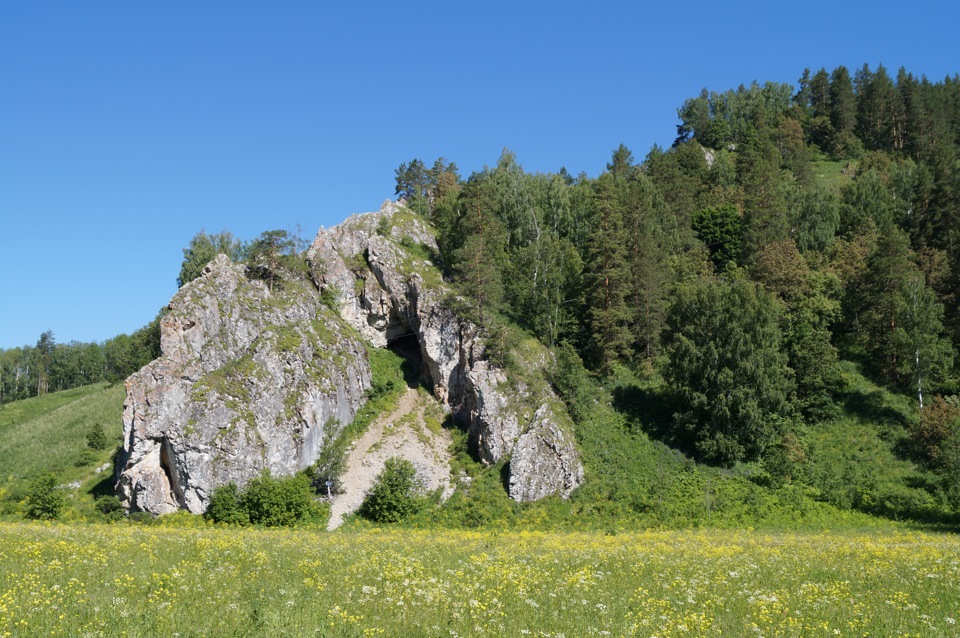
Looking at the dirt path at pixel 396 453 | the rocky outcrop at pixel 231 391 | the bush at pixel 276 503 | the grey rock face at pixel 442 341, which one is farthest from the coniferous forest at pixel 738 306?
the bush at pixel 276 503

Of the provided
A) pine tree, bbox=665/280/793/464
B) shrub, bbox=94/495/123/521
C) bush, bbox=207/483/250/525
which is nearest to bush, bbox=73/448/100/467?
shrub, bbox=94/495/123/521

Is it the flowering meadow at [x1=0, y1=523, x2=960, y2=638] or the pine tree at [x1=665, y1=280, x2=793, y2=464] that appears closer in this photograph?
the flowering meadow at [x1=0, y1=523, x2=960, y2=638]

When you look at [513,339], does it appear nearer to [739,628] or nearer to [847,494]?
[847,494]

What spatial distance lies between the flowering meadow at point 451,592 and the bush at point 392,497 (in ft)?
75.3

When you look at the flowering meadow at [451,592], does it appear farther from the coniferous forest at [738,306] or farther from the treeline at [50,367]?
the treeline at [50,367]

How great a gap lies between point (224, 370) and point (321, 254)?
69.6 ft

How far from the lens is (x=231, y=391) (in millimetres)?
47688

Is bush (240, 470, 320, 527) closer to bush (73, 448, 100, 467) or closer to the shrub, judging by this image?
the shrub

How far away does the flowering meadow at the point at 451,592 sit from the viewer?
431 inches

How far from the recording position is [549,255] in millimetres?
66062

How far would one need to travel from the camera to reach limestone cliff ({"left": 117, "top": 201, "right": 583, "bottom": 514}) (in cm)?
4459

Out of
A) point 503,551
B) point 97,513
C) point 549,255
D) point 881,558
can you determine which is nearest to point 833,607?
point 881,558

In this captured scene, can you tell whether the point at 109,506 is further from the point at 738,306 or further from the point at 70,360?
the point at 70,360

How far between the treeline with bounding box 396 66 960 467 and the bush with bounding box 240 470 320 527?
21364 mm
